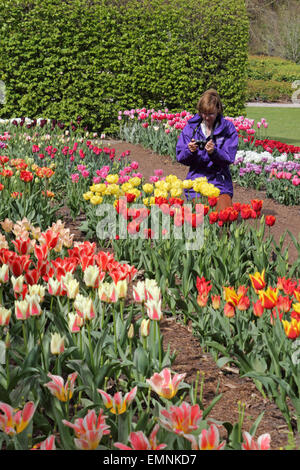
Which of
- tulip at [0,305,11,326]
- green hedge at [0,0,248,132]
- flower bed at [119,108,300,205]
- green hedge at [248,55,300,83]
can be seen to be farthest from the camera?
green hedge at [248,55,300,83]

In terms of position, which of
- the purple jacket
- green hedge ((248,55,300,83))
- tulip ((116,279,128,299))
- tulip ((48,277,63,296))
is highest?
green hedge ((248,55,300,83))

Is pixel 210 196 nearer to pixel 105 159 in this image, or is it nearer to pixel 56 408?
pixel 56 408

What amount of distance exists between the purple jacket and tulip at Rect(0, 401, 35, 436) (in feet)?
11.4

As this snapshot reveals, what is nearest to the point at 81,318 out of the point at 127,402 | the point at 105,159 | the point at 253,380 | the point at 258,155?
the point at 127,402

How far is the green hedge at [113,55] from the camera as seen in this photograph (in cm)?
1097

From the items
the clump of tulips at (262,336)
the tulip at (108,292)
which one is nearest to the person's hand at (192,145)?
the clump of tulips at (262,336)

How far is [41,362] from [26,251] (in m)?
0.69

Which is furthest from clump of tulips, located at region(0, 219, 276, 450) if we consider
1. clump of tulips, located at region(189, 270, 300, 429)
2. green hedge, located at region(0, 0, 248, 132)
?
green hedge, located at region(0, 0, 248, 132)

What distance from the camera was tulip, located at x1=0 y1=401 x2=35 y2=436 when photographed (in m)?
1.47

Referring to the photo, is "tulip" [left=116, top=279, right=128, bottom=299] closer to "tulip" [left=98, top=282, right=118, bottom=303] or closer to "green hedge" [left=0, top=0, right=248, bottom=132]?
"tulip" [left=98, top=282, right=118, bottom=303]

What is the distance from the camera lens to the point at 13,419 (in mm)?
1485

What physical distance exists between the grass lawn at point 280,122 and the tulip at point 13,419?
1088 cm

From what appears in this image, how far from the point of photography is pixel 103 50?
11.4 meters

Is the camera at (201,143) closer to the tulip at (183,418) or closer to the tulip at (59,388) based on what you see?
the tulip at (59,388)
